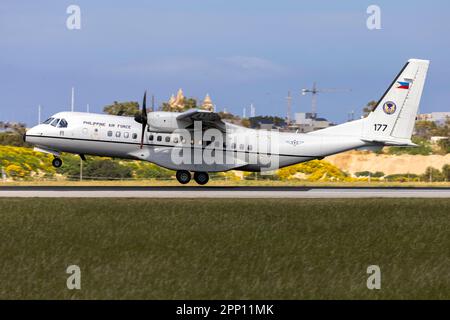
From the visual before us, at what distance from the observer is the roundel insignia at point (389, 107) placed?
37781 millimetres

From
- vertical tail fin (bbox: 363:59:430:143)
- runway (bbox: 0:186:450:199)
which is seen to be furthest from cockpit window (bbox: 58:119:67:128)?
vertical tail fin (bbox: 363:59:430:143)

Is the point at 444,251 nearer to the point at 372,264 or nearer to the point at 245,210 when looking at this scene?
the point at 372,264

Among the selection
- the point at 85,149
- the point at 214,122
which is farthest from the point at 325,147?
the point at 85,149

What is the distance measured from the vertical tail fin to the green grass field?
35.0 feet

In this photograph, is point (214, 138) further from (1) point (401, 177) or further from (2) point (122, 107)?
(2) point (122, 107)

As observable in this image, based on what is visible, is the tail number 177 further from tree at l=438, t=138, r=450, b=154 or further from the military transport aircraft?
tree at l=438, t=138, r=450, b=154

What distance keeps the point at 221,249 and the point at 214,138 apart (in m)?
19.2

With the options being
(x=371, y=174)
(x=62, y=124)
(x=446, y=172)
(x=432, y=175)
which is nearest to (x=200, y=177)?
(x=62, y=124)

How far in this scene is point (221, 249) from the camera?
60.2 ft

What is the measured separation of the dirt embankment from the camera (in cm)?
6925

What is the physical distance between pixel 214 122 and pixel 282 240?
56.7 feet

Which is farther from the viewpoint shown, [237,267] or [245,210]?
[245,210]

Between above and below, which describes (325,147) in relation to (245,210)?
above

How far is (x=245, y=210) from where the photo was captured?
1014 inches
